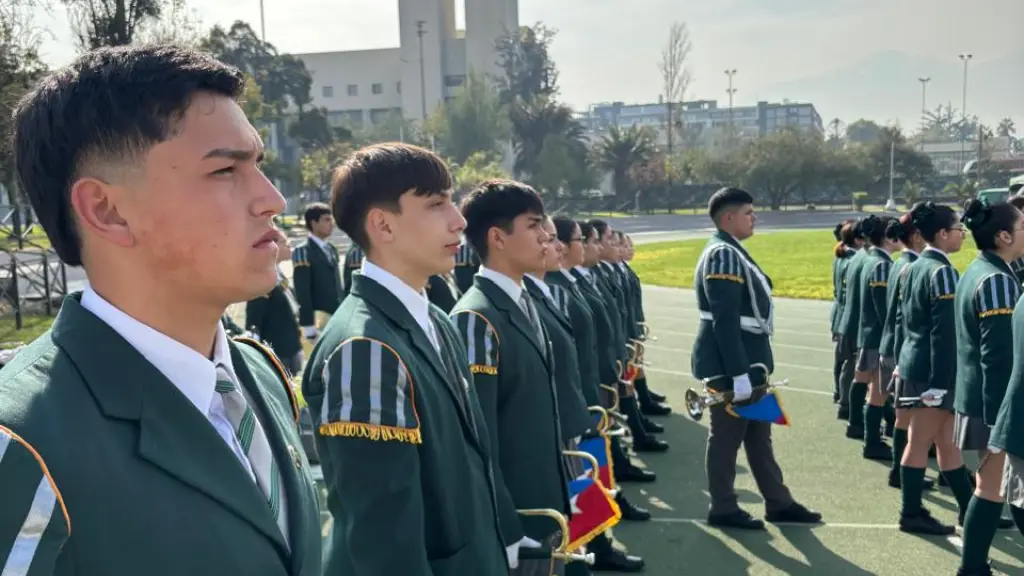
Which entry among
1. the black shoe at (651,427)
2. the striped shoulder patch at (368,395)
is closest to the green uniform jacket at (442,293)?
the black shoe at (651,427)

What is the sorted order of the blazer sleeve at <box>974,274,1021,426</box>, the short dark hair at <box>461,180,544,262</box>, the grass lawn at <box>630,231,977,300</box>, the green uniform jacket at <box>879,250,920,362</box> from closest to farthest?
the short dark hair at <box>461,180,544,262</box> → the blazer sleeve at <box>974,274,1021,426</box> → the green uniform jacket at <box>879,250,920,362</box> → the grass lawn at <box>630,231,977,300</box>

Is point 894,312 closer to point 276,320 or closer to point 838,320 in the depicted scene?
point 838,320

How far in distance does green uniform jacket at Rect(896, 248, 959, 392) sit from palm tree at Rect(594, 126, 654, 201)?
51257 mm

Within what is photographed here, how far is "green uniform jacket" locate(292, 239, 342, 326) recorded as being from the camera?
28.9ft

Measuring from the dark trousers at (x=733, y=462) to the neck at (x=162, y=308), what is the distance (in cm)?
438

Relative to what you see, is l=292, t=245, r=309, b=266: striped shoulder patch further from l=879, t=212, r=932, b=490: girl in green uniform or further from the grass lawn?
the grass lawn

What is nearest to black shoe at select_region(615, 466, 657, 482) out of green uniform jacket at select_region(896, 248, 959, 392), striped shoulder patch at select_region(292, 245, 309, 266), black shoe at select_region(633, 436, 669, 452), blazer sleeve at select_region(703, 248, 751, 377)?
black shoe at select_region(633, 436, 669, 452)

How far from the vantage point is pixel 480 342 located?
3082mm

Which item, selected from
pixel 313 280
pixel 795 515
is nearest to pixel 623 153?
pixel 313 280

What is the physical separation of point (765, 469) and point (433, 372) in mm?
3776

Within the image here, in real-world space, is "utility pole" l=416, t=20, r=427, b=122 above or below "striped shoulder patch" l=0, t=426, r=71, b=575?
above

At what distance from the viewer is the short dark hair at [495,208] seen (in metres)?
3.61

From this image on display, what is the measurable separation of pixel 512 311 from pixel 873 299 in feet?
15.8

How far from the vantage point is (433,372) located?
2.26m
